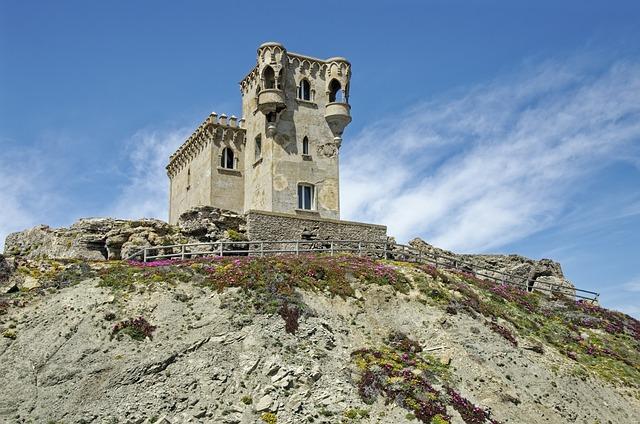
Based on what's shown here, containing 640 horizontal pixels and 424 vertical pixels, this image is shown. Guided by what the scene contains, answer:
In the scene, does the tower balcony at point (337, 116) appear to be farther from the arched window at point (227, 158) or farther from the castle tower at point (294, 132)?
the arched window at point (227, 158)

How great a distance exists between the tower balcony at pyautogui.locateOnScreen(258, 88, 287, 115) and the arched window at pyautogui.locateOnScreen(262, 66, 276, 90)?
82 cm

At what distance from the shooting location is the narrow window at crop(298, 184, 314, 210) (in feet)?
197

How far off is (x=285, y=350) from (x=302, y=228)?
2020 cm

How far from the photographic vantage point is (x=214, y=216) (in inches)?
2015

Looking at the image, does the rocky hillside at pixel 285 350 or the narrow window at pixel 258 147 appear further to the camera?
the narrow window at pixel 258 147

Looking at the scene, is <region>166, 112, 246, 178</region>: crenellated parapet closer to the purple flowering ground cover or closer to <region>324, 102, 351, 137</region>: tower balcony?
<region>324, 102, 351, 137</region>: tower balcony

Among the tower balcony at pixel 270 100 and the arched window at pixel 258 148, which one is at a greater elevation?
the tower balcony at pixel 270 100

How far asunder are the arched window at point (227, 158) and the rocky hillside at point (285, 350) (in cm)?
2119

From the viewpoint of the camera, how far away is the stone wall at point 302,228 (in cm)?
5200

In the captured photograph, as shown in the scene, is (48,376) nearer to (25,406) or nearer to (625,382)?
(25,406)

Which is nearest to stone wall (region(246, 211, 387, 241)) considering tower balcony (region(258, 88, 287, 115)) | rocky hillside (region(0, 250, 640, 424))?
rocky hillside (region(0, 250, 640, 424))

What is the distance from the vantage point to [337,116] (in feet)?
203

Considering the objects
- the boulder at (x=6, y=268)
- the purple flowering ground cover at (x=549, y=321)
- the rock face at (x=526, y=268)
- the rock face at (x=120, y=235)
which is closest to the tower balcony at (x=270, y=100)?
the rock face at (x=120, y=235)

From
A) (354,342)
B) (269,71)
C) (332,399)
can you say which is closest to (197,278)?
(354,342)
